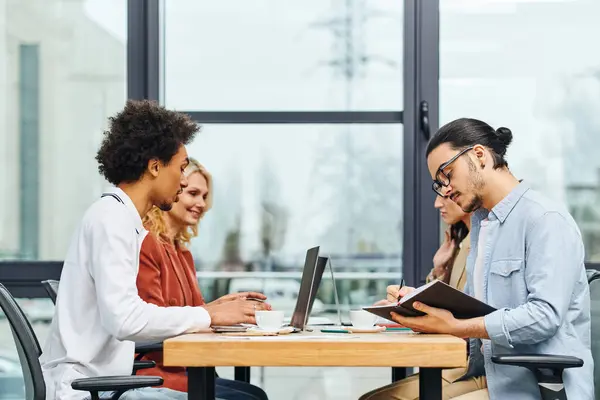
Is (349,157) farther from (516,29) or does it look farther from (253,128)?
(516,29)

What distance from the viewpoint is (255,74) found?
4293mm

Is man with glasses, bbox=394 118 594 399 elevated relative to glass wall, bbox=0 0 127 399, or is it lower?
lower

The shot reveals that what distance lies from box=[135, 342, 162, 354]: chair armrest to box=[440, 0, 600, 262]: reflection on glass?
192 cm

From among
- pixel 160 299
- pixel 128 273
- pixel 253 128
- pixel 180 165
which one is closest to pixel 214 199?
pixel 253 128

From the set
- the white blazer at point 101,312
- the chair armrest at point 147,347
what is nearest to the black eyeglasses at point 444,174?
the white blazer at point 101,312

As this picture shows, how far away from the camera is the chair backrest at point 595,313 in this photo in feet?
9.93

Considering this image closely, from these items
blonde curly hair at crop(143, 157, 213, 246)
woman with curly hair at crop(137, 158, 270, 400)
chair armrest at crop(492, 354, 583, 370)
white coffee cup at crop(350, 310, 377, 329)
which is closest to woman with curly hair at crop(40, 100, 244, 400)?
woman with curly hair at crop(137, 158, 270, 400)

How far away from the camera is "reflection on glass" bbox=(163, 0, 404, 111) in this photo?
4266 mm

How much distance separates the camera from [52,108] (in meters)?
4.26

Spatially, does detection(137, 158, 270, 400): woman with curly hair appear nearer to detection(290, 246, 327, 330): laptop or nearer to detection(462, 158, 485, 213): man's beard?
detection(290, 246, 327, 330): laptop

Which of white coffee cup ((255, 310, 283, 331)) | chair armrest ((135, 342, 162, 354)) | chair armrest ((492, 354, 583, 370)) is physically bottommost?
chair armrest ((135, 342, 162, 354))

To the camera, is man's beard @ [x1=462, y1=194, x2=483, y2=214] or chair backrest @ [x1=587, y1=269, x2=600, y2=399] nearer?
man's beard @ [x1=462, y1=194, x2=483, y2=214]

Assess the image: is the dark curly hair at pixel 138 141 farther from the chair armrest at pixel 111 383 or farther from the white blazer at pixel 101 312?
the chair armrest at pixel 111 383

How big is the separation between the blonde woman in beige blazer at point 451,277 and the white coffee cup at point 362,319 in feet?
1.10
